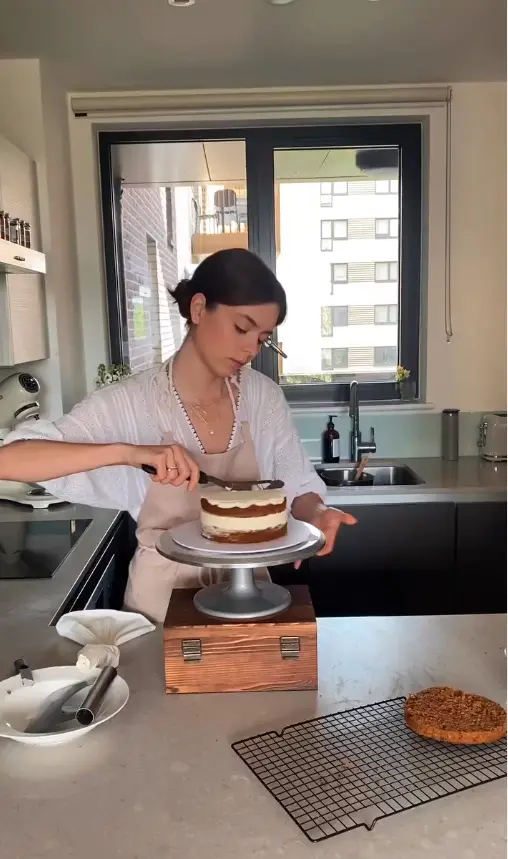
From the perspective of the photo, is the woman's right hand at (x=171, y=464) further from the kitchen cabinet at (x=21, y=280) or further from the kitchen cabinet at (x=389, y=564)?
the kitchen cabinet at (x=389, y=564)

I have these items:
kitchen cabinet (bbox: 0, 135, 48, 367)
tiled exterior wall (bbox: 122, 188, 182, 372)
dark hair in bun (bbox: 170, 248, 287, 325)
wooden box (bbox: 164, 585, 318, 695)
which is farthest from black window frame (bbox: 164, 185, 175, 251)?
wooden box (bbox: 164, 585, 318, 695)

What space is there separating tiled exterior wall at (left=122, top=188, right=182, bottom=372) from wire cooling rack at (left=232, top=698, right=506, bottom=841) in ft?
8.15

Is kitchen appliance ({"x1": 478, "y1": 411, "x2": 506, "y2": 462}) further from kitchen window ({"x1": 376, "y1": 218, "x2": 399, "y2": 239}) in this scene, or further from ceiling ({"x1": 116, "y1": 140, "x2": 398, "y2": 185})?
ceiling ({"x1": 116, "y1": 140, "x2": 398, "y2": 185})

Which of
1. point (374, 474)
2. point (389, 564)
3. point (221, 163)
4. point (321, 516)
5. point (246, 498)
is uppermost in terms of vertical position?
point (221, 163)

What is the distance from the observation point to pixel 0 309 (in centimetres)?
222

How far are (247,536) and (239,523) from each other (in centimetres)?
3

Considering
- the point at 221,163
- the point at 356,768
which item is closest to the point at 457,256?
the point at 221,163

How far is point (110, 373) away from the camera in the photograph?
3.08m

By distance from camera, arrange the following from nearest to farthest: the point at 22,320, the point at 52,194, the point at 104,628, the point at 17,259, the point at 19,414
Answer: the point at 104,628 < the point at 17,259 < the point at 22,320 < the point at 19,414 < the point at 52,194

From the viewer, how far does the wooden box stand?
117 cm

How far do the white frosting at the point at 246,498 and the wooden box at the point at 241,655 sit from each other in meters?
0.19

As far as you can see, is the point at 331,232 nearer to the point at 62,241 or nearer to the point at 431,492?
the point at 62,241

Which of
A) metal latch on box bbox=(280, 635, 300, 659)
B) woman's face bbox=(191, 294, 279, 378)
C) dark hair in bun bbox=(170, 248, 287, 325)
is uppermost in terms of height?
dark hair in bun bbox=(170, 248, 287, 325)

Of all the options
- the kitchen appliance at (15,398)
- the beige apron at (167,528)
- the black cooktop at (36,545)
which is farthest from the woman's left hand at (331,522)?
the kitchen appliance at (15,398)
